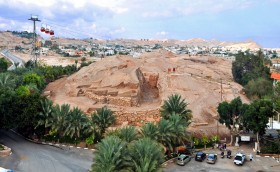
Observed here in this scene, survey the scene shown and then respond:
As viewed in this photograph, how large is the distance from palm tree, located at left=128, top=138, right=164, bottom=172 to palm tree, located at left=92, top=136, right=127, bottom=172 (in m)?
0.65

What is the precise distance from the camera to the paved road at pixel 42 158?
104ft

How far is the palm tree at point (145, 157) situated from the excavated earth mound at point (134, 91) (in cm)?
2034

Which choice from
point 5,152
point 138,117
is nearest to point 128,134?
point 5,152

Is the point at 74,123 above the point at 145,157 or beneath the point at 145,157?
beneath

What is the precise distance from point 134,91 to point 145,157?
1178 inches

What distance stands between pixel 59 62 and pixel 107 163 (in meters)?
126

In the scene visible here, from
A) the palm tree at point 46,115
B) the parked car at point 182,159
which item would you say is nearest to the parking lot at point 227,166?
the parked car at point 182,159

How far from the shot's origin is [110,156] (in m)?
23.1

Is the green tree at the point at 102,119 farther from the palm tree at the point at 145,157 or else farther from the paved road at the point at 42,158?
the palm tree at the point at 145,157

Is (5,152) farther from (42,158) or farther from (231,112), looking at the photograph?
(231,112)

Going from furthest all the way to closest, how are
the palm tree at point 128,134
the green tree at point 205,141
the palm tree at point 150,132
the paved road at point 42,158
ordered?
the green tree at point 205,141 < the palm tree at point 150,132 < the paved road at point 42,158 < the palm tree at point 128,134

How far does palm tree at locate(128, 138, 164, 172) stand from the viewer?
75.6 ft

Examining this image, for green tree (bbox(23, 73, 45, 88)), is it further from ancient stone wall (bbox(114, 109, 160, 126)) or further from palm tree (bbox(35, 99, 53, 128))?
palm tree (bbox(35, 99, 53, 128))

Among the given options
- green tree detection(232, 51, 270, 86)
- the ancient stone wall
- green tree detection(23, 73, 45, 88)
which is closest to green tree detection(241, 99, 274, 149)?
the ancient stone wall
